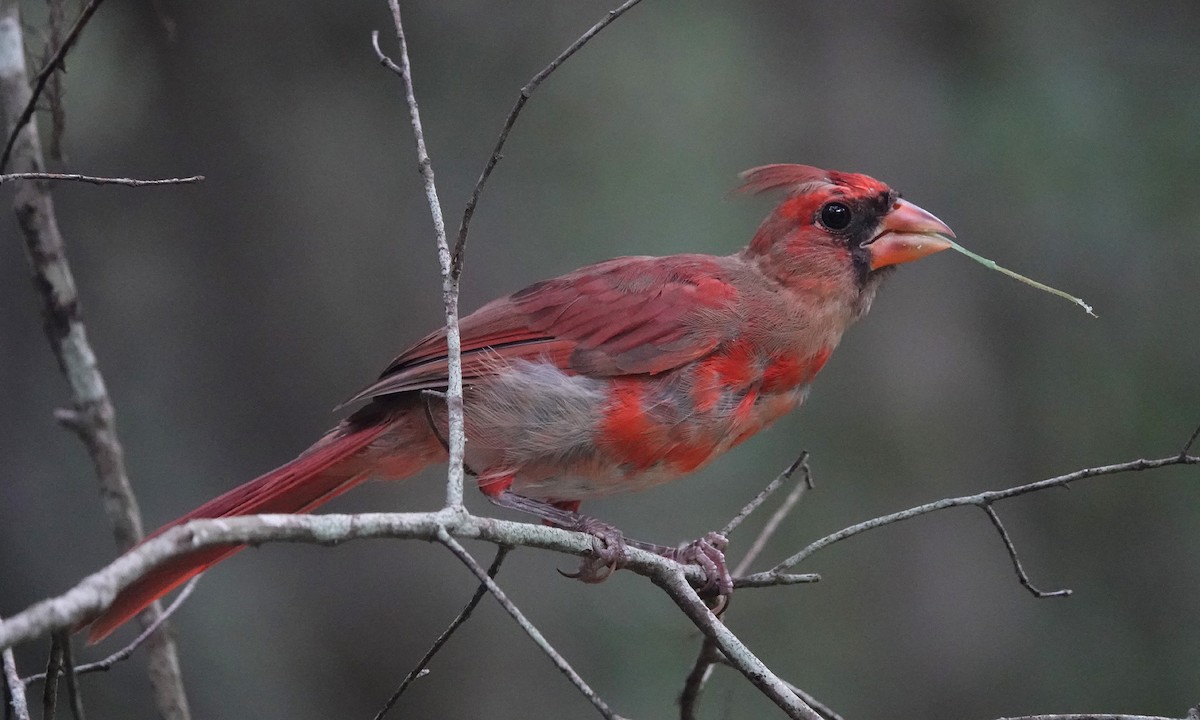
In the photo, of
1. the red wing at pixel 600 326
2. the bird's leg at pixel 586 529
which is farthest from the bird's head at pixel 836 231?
the bird's leg at pixel 586 529

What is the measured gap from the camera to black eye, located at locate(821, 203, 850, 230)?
3.32 m

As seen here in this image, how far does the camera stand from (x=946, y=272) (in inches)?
226

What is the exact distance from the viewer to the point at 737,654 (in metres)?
2.14

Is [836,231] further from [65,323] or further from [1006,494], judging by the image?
[65,323]

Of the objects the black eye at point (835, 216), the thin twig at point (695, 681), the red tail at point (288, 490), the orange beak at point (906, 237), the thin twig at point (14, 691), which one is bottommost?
the thin twig at point (695, 681)

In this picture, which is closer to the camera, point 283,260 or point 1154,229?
point 283,260

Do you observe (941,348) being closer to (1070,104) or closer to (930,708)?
(1070,104)

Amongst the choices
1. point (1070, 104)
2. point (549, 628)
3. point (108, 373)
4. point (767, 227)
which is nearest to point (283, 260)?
point (108, 373)

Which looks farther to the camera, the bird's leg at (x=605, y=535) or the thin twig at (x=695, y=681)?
the bird's leg at (x=605, y=535)

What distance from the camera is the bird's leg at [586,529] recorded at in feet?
8.11

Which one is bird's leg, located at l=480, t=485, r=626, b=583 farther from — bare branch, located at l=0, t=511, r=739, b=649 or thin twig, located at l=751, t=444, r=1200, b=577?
thin twig, located at l=751, t=444, r=1200, b=577

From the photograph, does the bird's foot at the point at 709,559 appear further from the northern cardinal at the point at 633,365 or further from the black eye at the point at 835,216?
the black eye at the point at 835,216

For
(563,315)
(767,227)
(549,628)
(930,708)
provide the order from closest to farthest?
(563,315)
(767,227)
(549,628)
(930,708)

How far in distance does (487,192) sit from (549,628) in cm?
184
